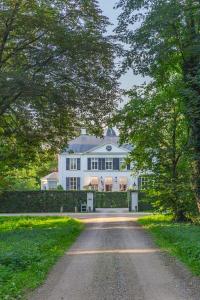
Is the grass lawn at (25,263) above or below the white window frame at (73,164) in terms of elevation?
below

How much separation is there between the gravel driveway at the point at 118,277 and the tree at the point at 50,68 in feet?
25.8

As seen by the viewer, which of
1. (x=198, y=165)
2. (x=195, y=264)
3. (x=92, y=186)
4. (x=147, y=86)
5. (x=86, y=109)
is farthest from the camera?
(x=92, y=186)

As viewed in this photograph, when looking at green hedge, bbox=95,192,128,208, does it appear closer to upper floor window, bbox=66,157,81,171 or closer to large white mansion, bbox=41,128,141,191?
large white mansion, bbox=41,128,141,191

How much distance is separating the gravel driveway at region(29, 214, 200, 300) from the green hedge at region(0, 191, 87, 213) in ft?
124

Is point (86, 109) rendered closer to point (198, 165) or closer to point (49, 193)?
point (198, 165)

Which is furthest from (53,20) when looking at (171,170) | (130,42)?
(171,170)

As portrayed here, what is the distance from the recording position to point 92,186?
7525cm

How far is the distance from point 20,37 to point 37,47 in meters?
0.82

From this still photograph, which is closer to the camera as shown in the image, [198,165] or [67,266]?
[67,266]

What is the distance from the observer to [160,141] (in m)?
28.7

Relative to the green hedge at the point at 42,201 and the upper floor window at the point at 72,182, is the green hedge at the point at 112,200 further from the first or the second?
the upper floor window at the point at 72,182

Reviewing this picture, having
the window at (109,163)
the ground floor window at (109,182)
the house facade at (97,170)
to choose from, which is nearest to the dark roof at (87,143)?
the house facade at (97,170)

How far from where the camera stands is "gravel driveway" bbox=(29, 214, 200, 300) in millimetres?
8938

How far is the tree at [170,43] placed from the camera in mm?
19469
